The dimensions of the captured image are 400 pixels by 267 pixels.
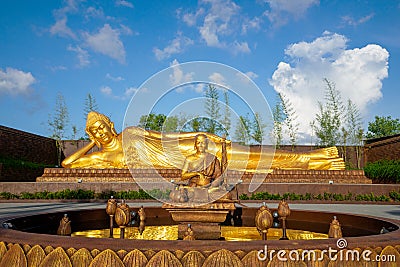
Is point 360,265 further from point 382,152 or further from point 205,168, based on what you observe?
point 382,152

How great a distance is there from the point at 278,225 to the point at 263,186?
6232 millimetres

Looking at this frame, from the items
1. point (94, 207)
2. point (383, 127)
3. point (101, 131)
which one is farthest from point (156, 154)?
point (383, 127)

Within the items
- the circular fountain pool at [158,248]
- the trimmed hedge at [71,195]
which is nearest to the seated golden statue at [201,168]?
the circular fountain pool at [158,248]

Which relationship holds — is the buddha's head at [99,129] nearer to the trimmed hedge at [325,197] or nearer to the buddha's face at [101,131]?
the buddha's face at [101,131]

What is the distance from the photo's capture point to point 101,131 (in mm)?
12266

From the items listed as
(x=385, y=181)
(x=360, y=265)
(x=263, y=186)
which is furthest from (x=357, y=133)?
(x=360, y=265)

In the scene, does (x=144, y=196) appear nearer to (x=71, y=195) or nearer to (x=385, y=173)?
(x=71, y=195)

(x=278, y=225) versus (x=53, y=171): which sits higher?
(x=53, y=171)

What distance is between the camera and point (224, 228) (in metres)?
4.80

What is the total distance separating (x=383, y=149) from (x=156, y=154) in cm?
1180

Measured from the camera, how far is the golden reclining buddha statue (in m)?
12.1

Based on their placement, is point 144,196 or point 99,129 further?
point 99,129

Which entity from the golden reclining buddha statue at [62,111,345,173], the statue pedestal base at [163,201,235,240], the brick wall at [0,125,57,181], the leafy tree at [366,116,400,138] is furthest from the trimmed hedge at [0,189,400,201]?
the leafy tree at [366,116,400,138]

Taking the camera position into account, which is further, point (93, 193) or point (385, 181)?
point (385, 181)
